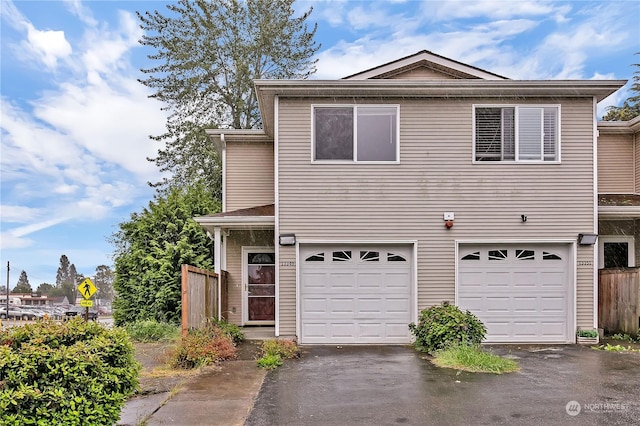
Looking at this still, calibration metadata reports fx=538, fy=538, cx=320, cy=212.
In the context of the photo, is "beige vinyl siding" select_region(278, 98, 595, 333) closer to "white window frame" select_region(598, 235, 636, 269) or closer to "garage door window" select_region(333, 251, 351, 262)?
"garage door window" select_region(333, 251, 351, 262)

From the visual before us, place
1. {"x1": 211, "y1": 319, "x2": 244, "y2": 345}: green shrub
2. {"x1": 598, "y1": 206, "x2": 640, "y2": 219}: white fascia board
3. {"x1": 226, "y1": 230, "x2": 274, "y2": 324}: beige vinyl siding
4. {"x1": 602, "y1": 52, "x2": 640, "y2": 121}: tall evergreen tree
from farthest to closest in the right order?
{"x1": 602, "y1": 52, "x2": 640, "y2": 121}: tall evergreen tree, {"x1": 226, "y1": 230, "x2": 274, "y2": 324}: beige vinyl siding, {"x1": 598, "y1": 206, "x2": 640, "y2": 219}: white fascia board, {"x1": 211, "y1": 319, "x2": 244, "y2": 345}: green shrub

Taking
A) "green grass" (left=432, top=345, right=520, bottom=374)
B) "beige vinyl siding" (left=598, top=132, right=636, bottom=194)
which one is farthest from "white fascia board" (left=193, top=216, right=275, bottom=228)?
"beige vinyl siding" (left=598, top=132, right=636, bottom=194)

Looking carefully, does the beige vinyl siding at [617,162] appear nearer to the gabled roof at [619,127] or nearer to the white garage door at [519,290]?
the gabled roof at [619,127]

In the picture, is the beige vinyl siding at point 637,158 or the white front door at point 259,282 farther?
the white front door at point 259,282

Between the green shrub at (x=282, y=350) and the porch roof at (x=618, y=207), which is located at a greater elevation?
the porch roof at (x=618, y=207)

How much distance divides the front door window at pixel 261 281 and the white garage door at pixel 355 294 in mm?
2793

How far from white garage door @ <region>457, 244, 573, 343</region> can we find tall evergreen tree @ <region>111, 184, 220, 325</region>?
7.40 meters

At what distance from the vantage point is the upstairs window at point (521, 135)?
11.9 metres

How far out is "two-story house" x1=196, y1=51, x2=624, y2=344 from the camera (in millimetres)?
11812

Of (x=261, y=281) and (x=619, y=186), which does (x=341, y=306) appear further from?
(x=619, y=186)

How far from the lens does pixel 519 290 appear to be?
469 inches

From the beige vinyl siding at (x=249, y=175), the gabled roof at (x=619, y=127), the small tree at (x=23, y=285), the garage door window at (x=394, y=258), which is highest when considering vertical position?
the gabled roof at (x=619, y=127)

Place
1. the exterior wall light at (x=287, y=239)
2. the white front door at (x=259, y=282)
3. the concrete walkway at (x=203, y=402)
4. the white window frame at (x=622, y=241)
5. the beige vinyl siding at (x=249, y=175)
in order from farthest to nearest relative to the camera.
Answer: the beige vinyl siding at (x=249, y=175) < the white front door at (x=259, y=282) < the white window frame at (x=622, y=241) < the exterior wall light at (x=287, y=239) < the concrete walkway at (x=203, y=402)

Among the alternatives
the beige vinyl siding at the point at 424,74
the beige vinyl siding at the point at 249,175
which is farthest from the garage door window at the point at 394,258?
the beige vinyl siding at the point at 424,74
